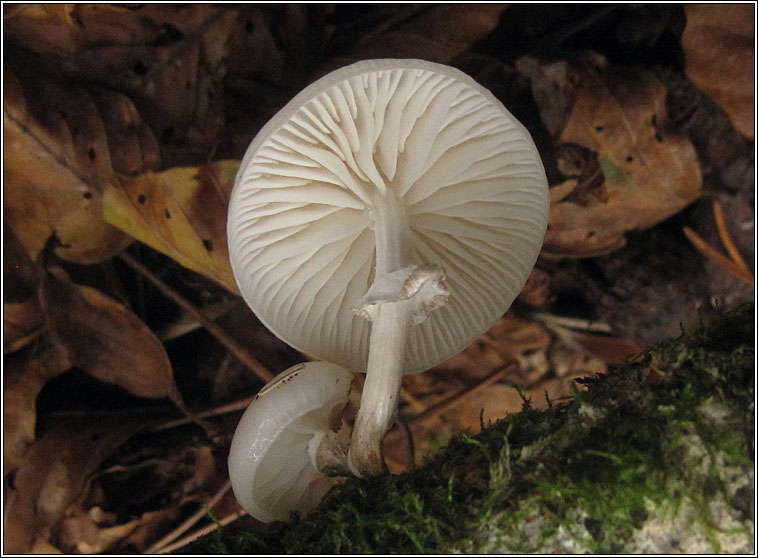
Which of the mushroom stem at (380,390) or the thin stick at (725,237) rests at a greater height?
the mushroom stem at (380,390)

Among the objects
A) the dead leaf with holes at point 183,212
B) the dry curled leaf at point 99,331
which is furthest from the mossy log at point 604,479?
the dry curled leaf at point 99,331

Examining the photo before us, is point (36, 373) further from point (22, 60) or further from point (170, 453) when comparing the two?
point (22, 60)

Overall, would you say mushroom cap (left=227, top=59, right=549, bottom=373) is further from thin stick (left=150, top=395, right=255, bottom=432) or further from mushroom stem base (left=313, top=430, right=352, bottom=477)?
thin stick (left=150, top=395, right=255, bottom=432)

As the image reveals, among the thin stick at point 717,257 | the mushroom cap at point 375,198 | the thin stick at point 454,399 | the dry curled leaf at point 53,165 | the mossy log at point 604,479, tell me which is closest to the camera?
the mossy log at point 604,479

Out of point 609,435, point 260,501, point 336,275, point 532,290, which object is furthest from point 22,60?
point 609,435

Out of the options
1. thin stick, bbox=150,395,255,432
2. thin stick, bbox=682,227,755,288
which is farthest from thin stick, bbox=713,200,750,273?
thin stick, bbox=150,395,255,432

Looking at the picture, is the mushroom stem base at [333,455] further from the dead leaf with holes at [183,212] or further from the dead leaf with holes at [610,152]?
the dead leaf with holes at [610,152]

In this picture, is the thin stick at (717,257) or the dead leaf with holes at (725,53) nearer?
the dead leaf with holes at (725,53)
